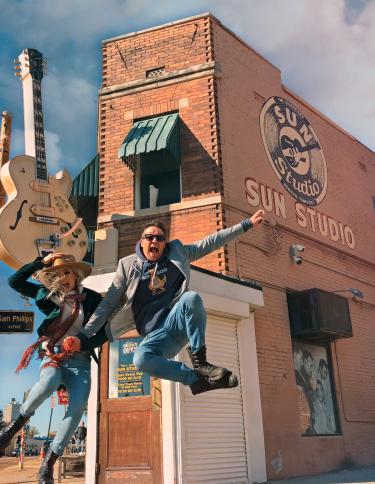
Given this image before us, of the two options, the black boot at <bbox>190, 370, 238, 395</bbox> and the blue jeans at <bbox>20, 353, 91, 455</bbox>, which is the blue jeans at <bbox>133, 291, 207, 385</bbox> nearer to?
the black boot at <bbox>190, 370, 238, 395</bbox>

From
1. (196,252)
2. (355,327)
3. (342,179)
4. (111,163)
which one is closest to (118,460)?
(196,252)

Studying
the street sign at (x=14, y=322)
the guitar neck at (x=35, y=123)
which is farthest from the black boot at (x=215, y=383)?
the guitar neck at (x=35, y=123)

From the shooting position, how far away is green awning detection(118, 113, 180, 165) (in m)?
11.1

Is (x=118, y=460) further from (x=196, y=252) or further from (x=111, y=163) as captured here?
(x=111, y=163)

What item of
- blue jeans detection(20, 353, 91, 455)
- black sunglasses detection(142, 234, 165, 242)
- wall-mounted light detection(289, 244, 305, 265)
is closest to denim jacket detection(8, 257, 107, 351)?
blue jeans detection(20, 353, 91, 455)

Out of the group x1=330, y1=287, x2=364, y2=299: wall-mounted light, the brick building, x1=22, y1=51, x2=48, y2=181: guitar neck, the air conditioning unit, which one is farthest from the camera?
x1=330, y1=287, x2=364, y2=299: wall-mounted light

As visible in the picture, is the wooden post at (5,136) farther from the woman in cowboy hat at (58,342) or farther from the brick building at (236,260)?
the woman in cowboy hat at (58,342)

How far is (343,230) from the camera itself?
14562 mm

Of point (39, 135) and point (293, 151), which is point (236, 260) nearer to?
point (293, 151)

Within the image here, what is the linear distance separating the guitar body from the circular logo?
5439 millimetres

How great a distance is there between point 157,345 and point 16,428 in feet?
4.42

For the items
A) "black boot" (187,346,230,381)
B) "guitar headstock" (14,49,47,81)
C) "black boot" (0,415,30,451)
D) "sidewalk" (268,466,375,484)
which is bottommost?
"sidewalk" (268,466,375,484)

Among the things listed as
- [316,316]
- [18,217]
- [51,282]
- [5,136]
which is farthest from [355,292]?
[51,282]

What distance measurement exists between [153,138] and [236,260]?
10.5 ft
